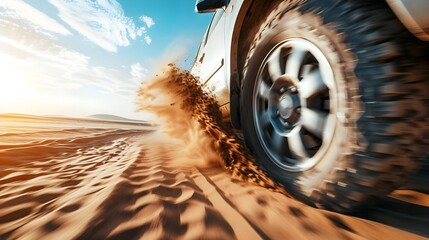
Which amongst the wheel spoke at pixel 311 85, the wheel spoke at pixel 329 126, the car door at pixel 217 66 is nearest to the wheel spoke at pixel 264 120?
the wheel spoke at pixel 311 85

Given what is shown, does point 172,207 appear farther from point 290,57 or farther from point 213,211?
point 290,57

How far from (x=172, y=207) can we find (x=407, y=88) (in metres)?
1.16

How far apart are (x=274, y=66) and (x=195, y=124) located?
4.33 feet

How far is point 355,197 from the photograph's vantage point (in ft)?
3.24

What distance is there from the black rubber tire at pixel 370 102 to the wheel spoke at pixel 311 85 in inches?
6.3

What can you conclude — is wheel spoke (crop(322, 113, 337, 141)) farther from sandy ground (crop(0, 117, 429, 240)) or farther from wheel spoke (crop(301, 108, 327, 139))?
sandy ground (crop(0, 117, 429, 240))

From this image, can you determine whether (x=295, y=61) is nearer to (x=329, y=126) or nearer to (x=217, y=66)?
(x=329, y=126)

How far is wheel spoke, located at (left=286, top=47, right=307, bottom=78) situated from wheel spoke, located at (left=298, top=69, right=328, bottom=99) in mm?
80

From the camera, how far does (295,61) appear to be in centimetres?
138

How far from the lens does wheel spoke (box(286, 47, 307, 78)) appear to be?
1.34 metres

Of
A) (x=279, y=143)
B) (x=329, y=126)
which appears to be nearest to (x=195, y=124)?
(x=279, y=143)

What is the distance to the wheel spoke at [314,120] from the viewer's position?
1.23 metres

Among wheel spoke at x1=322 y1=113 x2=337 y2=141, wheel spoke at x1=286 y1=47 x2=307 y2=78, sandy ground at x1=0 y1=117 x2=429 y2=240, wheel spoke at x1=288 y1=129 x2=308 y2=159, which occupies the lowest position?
sandy ground at x1=0 y1=117 x2=429 y2=240

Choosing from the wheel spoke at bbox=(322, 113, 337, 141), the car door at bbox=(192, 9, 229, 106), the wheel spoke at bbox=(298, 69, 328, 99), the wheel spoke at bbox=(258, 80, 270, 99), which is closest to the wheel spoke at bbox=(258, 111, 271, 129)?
the wheel spoke at bbox=(258, 80, 270, 99)
